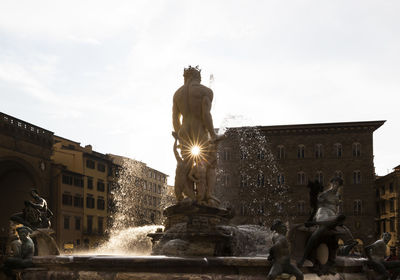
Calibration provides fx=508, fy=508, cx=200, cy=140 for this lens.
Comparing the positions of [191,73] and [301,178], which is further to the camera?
[301,178]

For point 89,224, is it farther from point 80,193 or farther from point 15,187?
point 15,187

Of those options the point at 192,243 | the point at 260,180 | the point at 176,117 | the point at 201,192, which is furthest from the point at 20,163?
the point at 192,243

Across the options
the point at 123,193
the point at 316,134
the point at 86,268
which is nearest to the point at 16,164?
the point at 123,193

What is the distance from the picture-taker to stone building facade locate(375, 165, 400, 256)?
2675 inches

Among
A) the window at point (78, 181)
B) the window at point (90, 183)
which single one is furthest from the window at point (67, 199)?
the window at point (90, 183)

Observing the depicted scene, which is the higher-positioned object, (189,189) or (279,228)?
(189,189)

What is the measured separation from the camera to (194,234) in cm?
896

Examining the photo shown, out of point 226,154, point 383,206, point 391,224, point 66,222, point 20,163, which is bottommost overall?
point 391,224

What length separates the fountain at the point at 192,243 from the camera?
20.7ft

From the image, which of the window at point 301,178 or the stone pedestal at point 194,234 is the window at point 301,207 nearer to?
the window at point 301,178

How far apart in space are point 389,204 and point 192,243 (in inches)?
2693

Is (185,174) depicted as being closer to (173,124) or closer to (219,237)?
(173,124)

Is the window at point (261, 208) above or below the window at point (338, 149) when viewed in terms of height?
below

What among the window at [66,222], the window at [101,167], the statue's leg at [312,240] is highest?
the window at [101,167]
